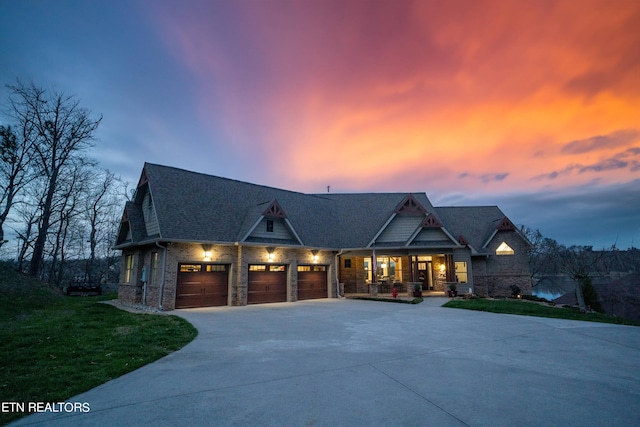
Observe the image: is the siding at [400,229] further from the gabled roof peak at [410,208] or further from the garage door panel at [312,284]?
the garage door panel at [312,284]

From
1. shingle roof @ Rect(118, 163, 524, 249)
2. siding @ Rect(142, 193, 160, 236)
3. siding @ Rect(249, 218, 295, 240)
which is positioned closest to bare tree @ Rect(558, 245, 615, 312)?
shingle roof @ Rect(118, 163, 524, 249)

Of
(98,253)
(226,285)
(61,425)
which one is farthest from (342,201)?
(98,253)

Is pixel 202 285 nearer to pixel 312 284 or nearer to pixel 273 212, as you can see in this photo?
pixel 273 212

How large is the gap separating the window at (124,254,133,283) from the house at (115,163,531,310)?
9 cm

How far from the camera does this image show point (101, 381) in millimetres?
5270

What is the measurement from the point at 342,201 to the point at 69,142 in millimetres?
24231

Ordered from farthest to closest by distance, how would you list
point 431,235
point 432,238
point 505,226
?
point 505,226, point 431,235, point 432,238

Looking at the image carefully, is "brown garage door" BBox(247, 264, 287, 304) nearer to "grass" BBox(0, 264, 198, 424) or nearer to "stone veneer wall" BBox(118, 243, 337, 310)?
"stone veneer wall" BBox(118, 243, 337, 310)

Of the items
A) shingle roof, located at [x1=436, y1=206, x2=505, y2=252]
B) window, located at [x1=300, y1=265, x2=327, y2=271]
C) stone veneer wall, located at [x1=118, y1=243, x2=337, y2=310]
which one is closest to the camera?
stone veneer wall, located at [x1=118, y1=243, x2=337, y2=310]

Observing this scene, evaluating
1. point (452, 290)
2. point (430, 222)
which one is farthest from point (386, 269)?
point (430, 222)

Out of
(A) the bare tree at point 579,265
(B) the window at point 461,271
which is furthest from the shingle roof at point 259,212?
(A) the bare tree at point 579,265

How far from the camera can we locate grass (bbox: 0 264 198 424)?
197 inches

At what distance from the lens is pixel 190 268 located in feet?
55.4

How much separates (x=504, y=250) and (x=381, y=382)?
83.1ft
